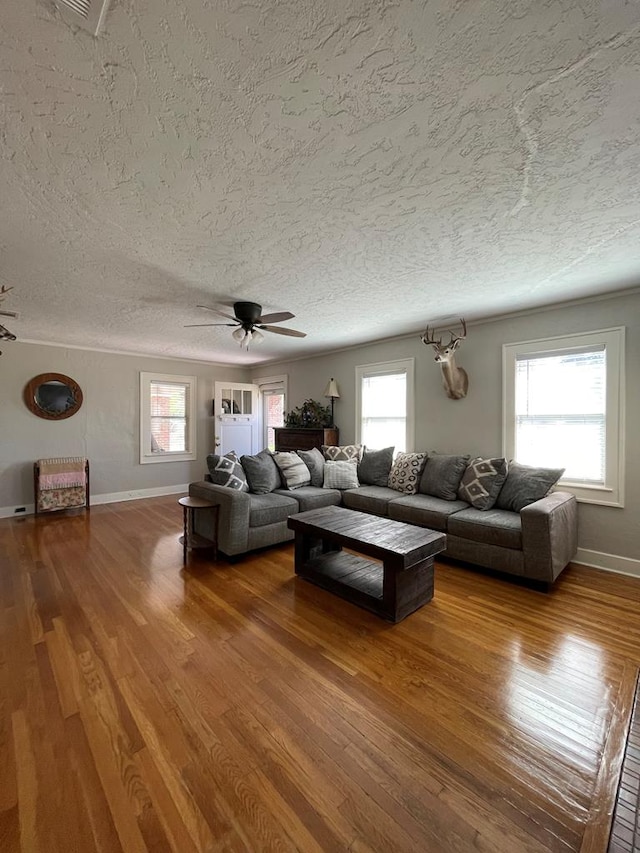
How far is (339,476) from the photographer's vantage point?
4457 mm

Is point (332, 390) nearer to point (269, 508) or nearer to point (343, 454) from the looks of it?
point (343, 454)

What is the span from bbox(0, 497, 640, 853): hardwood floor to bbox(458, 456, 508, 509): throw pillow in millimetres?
879

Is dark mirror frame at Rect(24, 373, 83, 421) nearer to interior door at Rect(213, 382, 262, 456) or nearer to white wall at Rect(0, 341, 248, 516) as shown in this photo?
white wall at Rect(0, 341, 248, 516)

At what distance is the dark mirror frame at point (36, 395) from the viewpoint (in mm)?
5078

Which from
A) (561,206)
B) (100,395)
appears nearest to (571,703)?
(561,206)

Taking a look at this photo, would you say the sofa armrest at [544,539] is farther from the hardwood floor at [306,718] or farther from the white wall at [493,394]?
the white wall at [493,394]

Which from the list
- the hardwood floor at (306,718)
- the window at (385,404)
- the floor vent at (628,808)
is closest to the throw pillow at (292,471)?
the window at (385,404)

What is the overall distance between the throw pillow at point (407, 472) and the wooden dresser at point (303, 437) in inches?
57.0

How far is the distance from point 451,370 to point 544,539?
2000 millimetres

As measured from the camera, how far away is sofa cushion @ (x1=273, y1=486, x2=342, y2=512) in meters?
3.93

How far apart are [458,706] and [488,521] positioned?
5.70 ft

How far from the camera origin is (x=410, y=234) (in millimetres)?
2160

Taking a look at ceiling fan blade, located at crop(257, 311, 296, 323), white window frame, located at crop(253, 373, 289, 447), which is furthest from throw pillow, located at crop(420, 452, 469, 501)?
white window frame, located at crop(253, 373, 289, 447)

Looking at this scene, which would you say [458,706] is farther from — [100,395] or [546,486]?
[100,395]
